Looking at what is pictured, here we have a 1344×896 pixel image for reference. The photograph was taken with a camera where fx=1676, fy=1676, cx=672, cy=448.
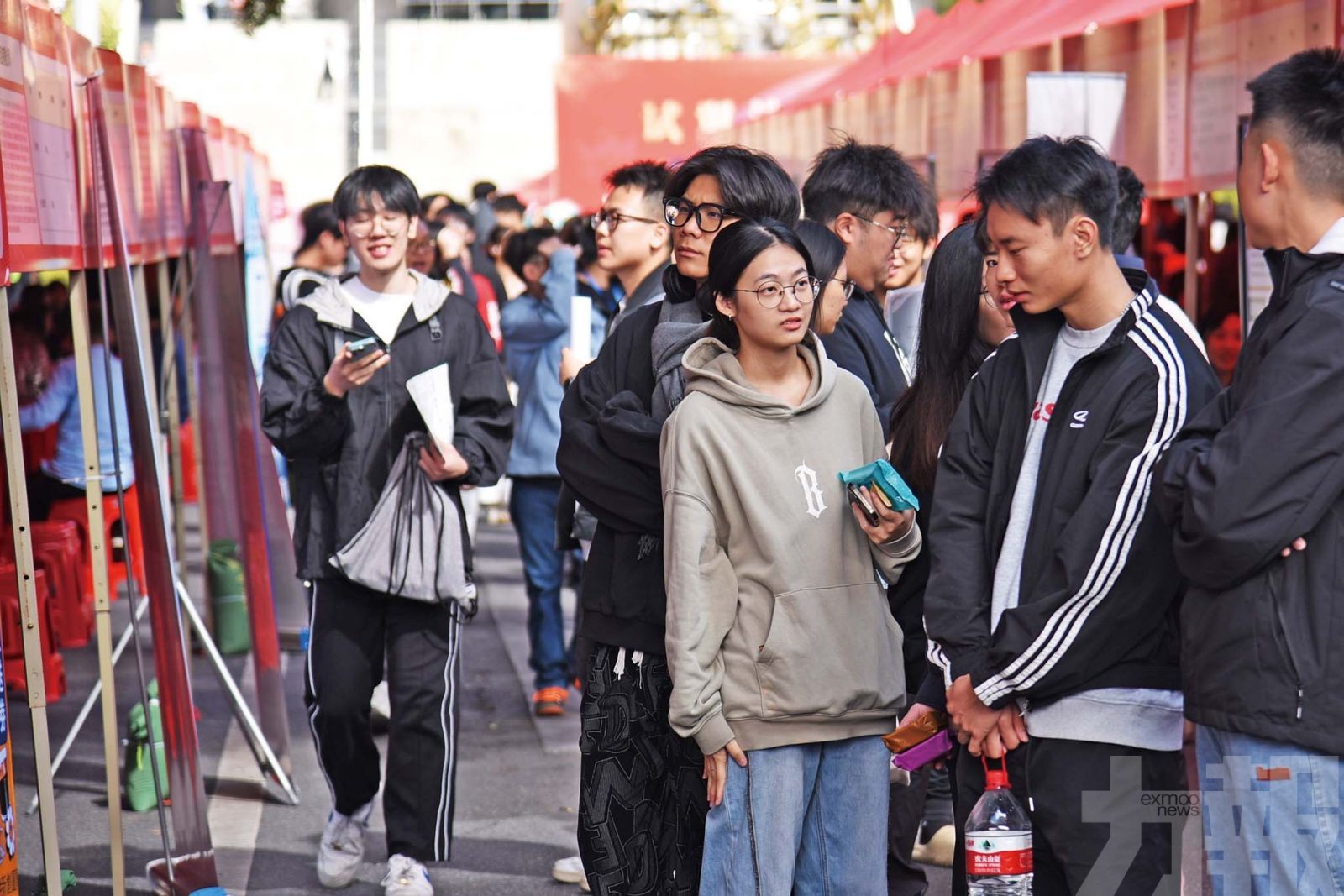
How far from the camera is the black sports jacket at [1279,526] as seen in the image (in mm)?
2758

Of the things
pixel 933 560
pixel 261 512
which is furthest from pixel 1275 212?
pixel 261 512

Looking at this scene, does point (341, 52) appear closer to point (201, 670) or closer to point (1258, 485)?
point (201, 670)

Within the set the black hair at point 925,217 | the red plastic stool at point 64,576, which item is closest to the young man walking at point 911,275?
the black hair at point 925,217

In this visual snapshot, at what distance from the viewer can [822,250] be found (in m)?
3.95

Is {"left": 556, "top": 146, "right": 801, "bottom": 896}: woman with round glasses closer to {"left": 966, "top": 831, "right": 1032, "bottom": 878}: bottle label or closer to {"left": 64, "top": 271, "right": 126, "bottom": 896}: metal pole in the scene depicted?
{"left": 966, "top": 831, "right": 1032, "bottom": 878}: bottle label

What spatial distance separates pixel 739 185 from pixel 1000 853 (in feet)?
5.53

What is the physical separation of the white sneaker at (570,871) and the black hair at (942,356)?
85.1 inches

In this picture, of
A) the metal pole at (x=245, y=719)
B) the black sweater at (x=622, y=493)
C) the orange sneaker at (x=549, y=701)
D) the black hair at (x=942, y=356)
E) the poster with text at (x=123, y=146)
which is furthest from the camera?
the orange sneaker at (x=549, y=701)

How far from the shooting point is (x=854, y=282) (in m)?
4.79

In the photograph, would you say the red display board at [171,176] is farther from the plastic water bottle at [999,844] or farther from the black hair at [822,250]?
the plastic water bottle at [999,844]

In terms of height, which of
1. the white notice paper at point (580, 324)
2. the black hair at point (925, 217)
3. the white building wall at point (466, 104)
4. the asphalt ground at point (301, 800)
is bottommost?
the asphalt ground at point (301, 800)

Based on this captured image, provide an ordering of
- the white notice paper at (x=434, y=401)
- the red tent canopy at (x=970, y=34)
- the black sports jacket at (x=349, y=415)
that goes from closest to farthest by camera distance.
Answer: the white notice paper at (x=434, y=401) → the black sports jacket at (x=349, y=415) → the red tent canopy at (x=970, y=34)

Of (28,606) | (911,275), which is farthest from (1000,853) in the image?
(911,275)

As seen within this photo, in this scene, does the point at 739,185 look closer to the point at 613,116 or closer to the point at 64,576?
the point at 64,576
